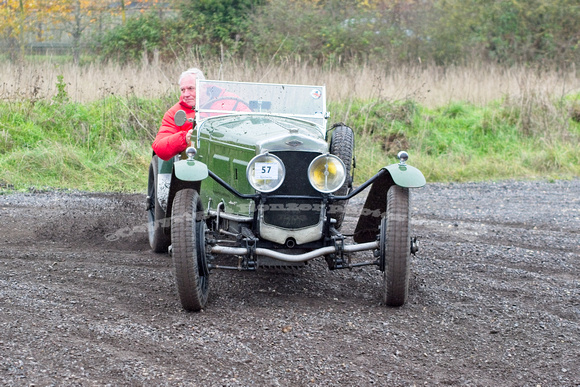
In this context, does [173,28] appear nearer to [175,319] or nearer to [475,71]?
[475,71]

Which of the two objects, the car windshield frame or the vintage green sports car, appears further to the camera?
the car windshield frame

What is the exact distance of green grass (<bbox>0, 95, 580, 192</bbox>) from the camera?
31.3 feet

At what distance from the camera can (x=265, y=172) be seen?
4289mm

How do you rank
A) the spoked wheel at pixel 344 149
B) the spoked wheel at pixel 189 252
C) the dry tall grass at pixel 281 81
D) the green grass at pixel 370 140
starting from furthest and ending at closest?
1. the dry tall grass at pixel 281 81
2. the green grass at pixel 370 140
3. the spoked wheel at pixel 344 149
4. the spoked wheel at pixel 189 252

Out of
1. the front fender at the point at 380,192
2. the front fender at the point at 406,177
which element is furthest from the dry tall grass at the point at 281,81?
the front fender at the point at 406,177

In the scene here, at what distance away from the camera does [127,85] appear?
11977 millimetres

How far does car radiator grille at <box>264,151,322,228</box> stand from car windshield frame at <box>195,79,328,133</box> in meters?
1.23

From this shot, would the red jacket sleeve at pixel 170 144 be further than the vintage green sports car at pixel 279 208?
Yes

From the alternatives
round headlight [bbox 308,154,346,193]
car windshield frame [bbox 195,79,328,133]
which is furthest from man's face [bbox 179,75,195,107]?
round headlight [bbox 308,154,346,193]

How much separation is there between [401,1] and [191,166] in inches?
849

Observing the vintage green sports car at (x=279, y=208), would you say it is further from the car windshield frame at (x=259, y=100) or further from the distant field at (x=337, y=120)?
the distant field at (x=337, y=120)

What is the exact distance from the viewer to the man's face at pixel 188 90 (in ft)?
18.8

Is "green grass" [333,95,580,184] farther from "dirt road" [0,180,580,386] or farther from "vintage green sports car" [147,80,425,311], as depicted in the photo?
"vintage green sports car" [147,80,425,311]

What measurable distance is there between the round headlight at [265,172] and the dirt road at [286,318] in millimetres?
768
